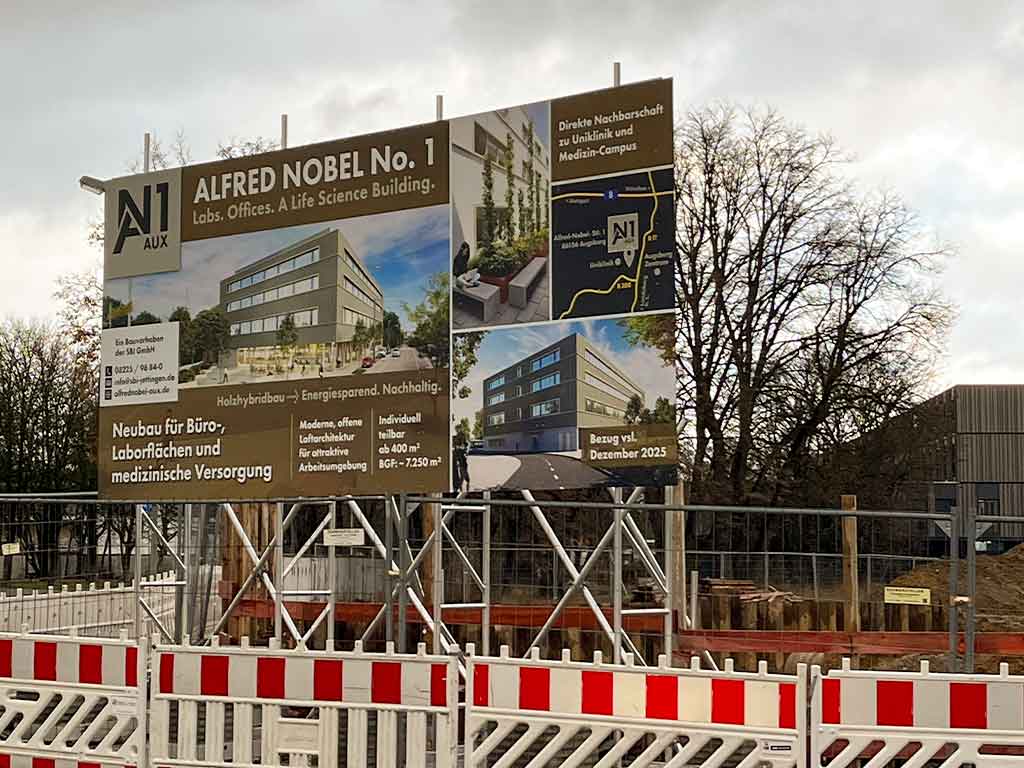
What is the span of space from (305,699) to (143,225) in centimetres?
797

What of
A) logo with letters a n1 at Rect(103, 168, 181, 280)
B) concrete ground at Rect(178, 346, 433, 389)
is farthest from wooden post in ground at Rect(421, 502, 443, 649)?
logo with letters a n1 at Rect(103, 168, 181, 280)

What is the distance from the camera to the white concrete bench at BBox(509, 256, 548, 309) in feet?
42.8

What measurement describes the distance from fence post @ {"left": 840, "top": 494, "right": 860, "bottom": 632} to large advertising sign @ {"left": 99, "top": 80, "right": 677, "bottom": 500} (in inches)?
69.1

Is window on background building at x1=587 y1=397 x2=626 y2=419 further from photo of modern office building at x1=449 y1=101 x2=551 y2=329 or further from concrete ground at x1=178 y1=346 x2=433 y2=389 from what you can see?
concrete ground at x1=178 y1=346 x2=433 y2=389

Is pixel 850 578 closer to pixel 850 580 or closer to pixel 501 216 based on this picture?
pixel 850 580

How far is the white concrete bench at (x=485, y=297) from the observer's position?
43.6 feet

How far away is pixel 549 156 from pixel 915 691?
6.42 metres

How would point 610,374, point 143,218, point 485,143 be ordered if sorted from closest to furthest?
1. point 610,374
2. point 485,143
3. point 143,218

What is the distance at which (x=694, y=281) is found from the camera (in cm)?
3506

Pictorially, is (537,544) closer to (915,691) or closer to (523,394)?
(523,394)

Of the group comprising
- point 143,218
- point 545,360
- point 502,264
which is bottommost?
point 545,360

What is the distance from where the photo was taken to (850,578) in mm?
12781

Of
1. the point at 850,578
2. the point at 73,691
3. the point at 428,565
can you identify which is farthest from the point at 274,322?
the point at 850,578

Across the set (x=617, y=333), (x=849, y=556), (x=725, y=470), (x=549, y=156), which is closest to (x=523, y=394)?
(x=617, y=333)
